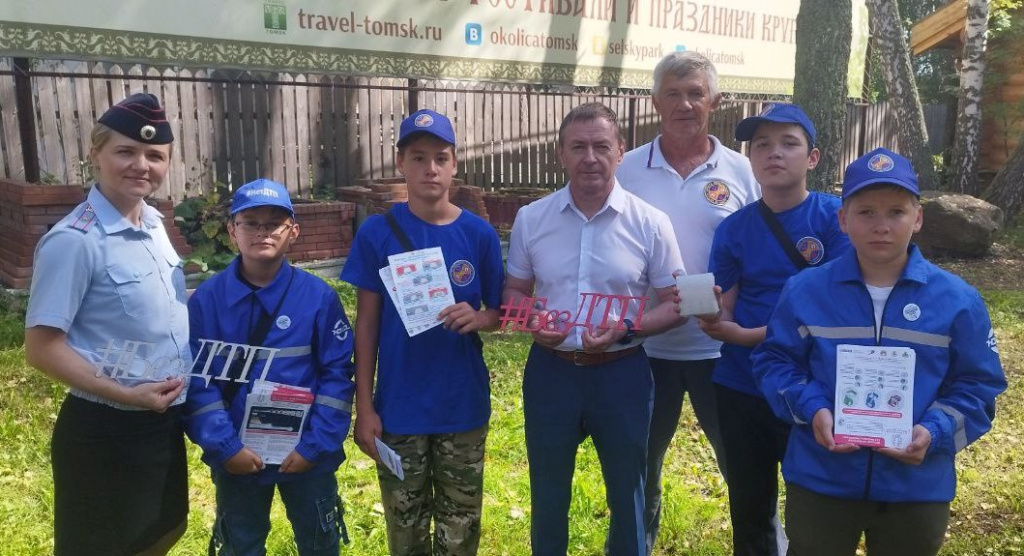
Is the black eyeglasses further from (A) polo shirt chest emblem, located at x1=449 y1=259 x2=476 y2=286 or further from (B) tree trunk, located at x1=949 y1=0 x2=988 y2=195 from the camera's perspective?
(B) tree trunk, located at x1=949 y1=0 x2=988 y2=195

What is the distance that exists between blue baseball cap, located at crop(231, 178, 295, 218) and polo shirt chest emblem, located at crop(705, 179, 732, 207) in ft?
5.20

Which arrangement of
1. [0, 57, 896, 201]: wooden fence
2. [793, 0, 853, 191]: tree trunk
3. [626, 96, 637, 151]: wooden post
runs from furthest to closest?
1. [626, 96, 637, 151]: wooden post
2. [0, 57, 896, 201]: wooden fence
3. [793, 0, 853, 191]: tree trunk

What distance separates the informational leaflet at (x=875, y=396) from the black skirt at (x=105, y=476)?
202 centimetres

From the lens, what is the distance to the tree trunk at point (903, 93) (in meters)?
12.0

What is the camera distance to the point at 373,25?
668cm

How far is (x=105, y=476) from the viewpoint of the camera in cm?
220

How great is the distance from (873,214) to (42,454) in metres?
4.29

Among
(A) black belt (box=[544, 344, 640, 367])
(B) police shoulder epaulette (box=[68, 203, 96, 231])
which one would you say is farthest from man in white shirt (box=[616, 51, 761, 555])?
(B) police shoulder epaulette (box=[68, 203, 96, 231])

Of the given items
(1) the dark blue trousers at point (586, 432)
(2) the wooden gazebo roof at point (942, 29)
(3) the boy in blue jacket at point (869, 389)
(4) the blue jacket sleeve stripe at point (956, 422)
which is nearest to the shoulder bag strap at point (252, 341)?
(1) the dark blue trousers at point (586, 432)

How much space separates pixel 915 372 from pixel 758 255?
692 mm

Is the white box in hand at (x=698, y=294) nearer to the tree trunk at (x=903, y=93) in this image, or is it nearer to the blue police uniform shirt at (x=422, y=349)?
the blue police uniform shirt at (x=422, y=349)

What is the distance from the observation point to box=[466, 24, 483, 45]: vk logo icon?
24.4 feet

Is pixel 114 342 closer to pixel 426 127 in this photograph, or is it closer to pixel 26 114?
pixel 426 127

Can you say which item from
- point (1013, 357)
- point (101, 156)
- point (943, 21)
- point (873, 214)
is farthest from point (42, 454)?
point (943, 21)
